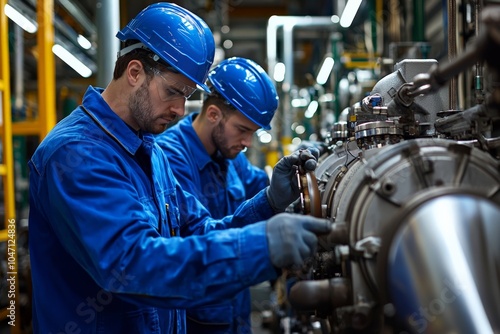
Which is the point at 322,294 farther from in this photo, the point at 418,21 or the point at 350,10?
the point at 418,21

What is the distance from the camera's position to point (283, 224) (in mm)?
1021

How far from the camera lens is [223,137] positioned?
7.73 feet

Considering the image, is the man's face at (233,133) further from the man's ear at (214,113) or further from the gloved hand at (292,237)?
the gloved hand at (292,237)

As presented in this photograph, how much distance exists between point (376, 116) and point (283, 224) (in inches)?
22.8

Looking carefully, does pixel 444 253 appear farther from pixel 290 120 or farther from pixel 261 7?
pixel 261 7

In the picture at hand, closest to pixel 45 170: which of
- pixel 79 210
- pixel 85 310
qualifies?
pixel 79 210

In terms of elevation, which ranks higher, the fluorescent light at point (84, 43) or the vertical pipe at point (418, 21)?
the fluorescent light at point (84, 43)

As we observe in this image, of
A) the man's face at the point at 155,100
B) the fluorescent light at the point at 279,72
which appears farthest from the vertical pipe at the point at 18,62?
the man's face at the point at 155,100

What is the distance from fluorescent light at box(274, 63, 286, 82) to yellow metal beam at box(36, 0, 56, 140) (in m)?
2.50

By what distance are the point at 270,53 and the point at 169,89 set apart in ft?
14.2

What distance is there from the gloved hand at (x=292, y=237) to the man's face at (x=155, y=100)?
552 mm

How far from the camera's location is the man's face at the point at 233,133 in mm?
2332

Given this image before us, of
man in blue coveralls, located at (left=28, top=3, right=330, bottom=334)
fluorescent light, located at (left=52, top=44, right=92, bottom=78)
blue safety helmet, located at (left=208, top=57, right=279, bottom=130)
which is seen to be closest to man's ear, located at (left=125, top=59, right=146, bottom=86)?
man in blue coveralls, located at (left=28, top=3, right=330, bottom=334)

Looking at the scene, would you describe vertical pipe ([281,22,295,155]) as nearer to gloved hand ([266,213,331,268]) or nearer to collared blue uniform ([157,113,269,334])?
collared blue uniform ([157,113,269,334])
